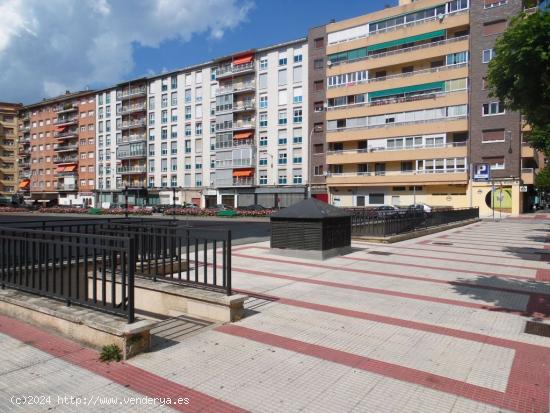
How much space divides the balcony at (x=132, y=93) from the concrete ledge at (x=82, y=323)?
67966 mm

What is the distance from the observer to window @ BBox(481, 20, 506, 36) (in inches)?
1601

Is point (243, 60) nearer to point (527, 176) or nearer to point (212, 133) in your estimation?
point (212, 133)

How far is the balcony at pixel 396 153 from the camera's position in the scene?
43375 mm

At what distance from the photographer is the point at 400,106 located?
46.3 meters

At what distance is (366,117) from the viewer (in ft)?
160

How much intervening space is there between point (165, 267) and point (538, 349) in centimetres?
599

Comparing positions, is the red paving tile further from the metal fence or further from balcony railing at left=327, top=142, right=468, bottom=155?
balcony railing at left=327, top=142, right=468, bottom=155

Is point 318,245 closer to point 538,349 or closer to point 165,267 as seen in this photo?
point 165,267

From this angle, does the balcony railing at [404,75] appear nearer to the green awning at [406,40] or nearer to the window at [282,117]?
the green awning at [406,40]

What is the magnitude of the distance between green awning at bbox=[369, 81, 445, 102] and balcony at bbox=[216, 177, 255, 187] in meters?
18.8

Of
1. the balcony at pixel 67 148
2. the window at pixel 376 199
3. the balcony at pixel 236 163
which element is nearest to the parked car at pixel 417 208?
the window at pixel 376 199

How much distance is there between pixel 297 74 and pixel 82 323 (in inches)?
2061

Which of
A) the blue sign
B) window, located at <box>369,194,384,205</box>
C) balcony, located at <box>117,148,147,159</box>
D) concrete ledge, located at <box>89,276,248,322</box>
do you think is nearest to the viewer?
concrete ledge, located at <box>89,276,248,322</box>

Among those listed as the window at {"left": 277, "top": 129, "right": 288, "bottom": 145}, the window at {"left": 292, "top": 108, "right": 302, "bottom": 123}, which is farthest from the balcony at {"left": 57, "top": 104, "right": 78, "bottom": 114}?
the window at {"left": 292, "top": 108, "right": 302, "bottom": 123}
